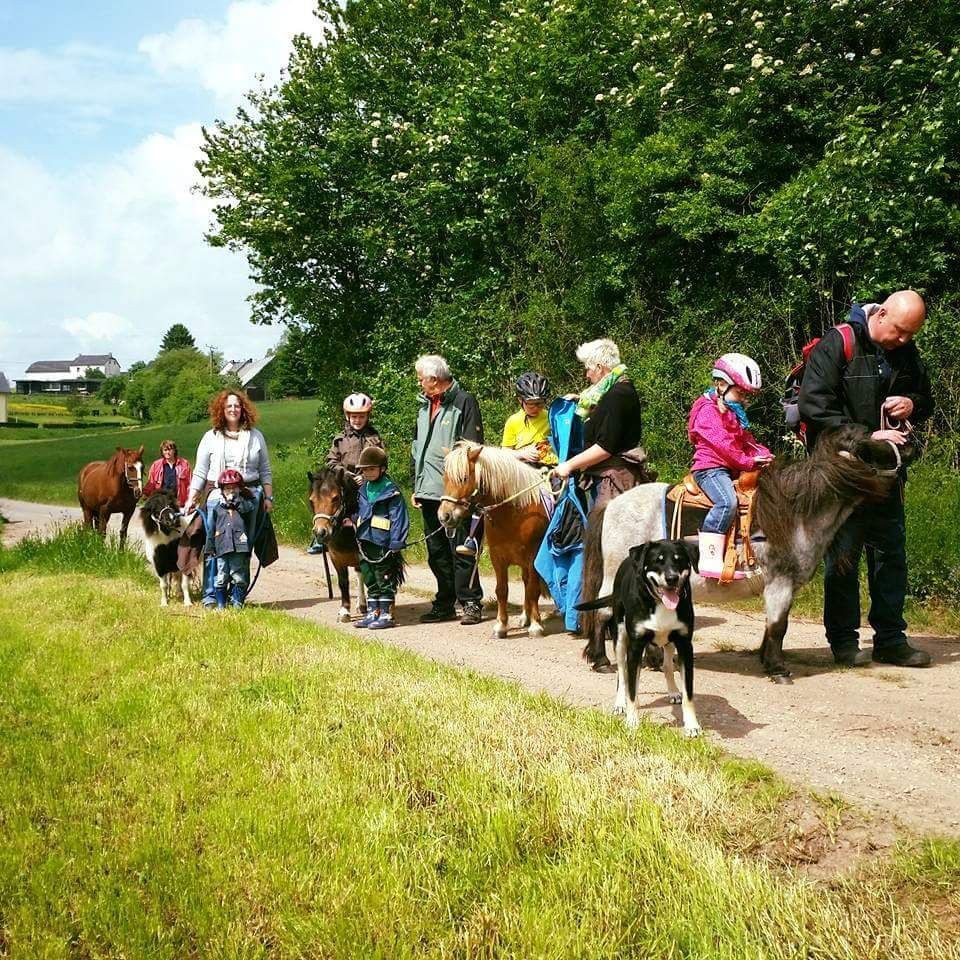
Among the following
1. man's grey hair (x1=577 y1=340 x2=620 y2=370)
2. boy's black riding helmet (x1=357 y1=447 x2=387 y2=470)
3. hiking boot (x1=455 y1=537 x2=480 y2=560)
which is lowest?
hiking boot (x1=455 y1=537 x2=480 y2=560)

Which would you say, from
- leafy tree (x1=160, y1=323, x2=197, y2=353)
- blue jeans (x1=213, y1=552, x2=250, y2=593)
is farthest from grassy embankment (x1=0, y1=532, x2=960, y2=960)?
leafy tree (x1=160, y1=323, x2=197, y2=353)

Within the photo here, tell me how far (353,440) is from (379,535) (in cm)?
111

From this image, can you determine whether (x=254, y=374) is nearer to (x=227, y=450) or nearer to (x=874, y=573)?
(x=227, y=450)

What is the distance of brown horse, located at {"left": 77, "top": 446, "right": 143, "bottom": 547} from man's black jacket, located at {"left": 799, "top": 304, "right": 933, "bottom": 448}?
1332 centimetres

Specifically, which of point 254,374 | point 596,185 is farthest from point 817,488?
point 254,374

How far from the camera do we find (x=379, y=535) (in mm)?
9984

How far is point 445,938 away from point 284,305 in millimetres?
24241

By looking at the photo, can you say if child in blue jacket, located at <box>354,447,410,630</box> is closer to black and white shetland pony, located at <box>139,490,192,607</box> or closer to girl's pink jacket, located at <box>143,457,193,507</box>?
black and white shetland pony, located at <box>139,490,192,607</box>

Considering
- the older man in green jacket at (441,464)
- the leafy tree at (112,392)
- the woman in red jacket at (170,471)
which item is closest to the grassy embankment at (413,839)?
the older man in green jacket at (441,464)

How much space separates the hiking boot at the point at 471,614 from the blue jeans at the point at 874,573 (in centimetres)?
383

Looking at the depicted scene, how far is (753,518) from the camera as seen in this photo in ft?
23.1

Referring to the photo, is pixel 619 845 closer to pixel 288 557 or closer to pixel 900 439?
pixel 900 439

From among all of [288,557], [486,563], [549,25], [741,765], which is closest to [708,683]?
[741,765]

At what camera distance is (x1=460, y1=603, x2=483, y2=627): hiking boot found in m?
10.1
